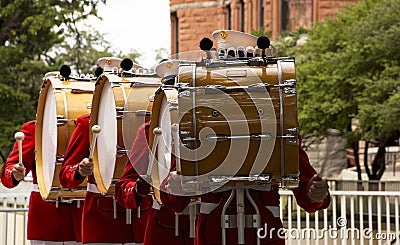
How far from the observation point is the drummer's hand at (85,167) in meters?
6.39

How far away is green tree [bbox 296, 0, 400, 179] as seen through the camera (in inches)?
771

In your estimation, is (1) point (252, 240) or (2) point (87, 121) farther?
(2) point (87, 121)

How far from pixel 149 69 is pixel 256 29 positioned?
2657 cm

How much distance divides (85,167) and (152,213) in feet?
2.18

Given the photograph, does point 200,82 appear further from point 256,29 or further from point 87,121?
point 256,29

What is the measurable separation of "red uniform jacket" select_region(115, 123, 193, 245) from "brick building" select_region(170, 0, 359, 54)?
22.6 m

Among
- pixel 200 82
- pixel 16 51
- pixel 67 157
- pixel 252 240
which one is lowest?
pixel 252 240

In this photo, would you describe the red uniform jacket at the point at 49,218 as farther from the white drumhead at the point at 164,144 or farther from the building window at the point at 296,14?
the building window at the point at 296,14

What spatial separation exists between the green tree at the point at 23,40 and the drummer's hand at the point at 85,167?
17.3m

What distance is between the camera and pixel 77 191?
7.31m

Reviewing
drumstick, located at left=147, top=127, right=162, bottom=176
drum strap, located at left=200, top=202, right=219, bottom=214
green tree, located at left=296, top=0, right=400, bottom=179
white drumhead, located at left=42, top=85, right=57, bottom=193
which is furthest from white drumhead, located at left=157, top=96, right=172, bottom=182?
green tree, located at left=296, top=0, right=400, bottom=179

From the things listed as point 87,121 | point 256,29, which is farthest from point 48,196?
point 256,29

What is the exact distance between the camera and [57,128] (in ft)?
24.0

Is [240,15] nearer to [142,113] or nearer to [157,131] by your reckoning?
[142,113]
